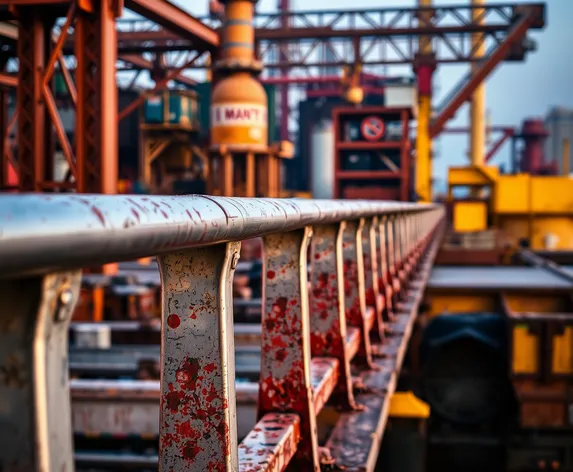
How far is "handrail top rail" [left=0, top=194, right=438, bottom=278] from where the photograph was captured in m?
0.94

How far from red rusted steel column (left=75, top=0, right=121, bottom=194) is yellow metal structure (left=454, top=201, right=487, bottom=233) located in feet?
50.9

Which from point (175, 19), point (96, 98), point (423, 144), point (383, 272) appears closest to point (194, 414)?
point (383, 272)

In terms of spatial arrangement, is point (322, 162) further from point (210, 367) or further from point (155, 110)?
point (210, 367)

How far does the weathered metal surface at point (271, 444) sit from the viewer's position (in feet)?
7.34

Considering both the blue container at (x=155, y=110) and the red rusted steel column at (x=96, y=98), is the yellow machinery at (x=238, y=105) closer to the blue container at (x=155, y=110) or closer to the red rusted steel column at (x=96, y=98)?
the blue container at (x=155, y=110)

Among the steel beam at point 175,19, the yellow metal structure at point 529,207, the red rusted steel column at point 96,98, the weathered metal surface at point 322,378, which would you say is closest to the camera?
the weathered metal surface at point 322,378

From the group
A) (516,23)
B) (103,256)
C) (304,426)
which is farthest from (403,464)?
(516,23)

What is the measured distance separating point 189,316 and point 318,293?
2021mm

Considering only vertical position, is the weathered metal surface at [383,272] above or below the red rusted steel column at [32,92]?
below

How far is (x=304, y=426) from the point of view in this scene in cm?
275

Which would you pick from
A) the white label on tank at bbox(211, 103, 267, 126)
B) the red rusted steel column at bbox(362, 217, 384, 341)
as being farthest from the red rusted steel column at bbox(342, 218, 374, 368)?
the white label on tank at bbox(211, 103, 267, 126)

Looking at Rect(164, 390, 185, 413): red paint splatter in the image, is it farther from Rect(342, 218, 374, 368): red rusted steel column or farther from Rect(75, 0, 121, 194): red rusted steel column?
Rect(75, 0, 121, 194): red rusted steel column

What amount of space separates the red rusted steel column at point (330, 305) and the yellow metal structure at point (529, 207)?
22.0 m

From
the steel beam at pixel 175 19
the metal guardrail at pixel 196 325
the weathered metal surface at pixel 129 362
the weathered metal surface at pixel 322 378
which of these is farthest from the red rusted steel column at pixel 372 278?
→ the steel beam at pixel 175 19
